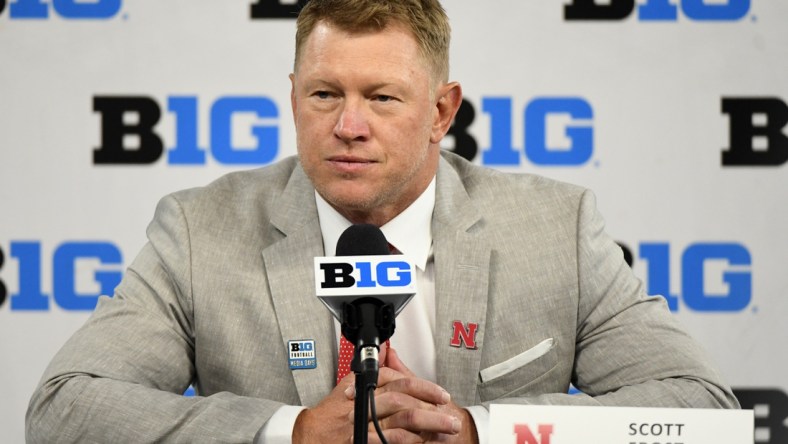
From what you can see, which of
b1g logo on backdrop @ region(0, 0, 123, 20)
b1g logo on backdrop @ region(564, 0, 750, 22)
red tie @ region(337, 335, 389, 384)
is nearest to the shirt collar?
red tie @ region(337, 335, 389, 384)

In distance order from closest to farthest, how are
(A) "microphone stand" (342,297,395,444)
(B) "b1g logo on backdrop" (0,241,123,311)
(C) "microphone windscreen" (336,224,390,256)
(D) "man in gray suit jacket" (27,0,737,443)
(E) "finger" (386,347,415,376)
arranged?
(A) "microphone stand" (342,297,395,444) < (C) "microphone windscreen" (336,224,390,256) < (E) "finger" (386,347,415,376) < (D) "man in gray suit jacket" (27,0,737,443) < (B) "b1g logo on backdrop" (0,241,123,311)

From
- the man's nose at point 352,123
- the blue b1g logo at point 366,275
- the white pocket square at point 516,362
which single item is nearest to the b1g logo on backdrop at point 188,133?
the man's nose at point 352,123

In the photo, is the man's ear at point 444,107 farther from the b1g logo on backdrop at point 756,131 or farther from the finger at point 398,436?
the b1g logo on backdrop at point 756,131

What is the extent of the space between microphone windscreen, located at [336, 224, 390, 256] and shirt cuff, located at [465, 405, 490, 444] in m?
0.46

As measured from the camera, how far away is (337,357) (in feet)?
8.41

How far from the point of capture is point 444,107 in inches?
109

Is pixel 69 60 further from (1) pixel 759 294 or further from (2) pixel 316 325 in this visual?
(1) pixel 759 294

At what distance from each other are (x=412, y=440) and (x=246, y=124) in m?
1.83

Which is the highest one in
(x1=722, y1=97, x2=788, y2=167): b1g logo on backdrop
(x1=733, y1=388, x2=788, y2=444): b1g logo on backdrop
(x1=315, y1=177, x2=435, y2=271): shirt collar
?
(x1=722, y1=97, x2=788, y2=167): b1g logo on backdrop

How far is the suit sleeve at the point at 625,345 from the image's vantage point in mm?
2420

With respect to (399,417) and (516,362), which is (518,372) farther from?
(399,417)

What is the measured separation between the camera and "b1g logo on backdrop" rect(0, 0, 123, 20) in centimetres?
364

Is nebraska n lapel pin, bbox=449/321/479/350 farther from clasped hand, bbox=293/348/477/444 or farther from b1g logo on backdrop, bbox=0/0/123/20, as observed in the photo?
b1g logo on backdrop, bbox=0/0/123/20

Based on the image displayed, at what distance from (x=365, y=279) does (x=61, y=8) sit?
2406 millimetres
